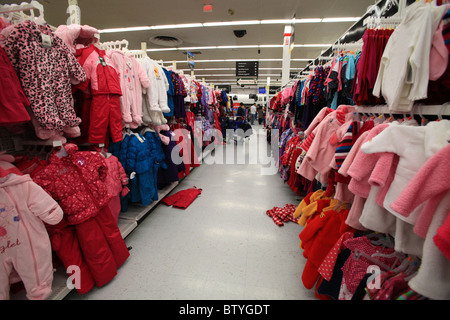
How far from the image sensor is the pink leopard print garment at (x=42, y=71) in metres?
1.38

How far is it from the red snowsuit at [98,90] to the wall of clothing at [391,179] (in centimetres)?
204

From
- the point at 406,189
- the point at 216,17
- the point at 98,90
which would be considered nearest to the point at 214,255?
the point at 406,189

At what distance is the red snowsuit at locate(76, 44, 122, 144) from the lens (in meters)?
1.97

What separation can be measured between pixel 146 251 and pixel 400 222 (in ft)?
7.58

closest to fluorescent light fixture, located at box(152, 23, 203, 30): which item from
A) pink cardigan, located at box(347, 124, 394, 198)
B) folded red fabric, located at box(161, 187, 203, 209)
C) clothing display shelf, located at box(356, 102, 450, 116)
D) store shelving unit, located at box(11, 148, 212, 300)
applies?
store shelving unit, located at box(11, 148, 212, 300)

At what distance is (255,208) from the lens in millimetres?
3268

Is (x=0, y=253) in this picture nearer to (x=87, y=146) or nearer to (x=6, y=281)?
(x=6, y=281)

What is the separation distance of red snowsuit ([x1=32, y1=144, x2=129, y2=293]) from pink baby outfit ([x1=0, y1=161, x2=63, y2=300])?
15cm

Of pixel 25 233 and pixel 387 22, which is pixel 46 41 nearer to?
pixel 25 233

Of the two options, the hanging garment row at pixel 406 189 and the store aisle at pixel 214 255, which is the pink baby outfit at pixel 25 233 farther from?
the hanging garment row at pixel 406 189

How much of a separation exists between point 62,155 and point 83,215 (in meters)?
0.56

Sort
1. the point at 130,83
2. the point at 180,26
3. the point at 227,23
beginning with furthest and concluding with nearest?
the point at 180,26
the point at 227,23
the point at 130,83

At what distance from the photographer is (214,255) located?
7.28 ft
